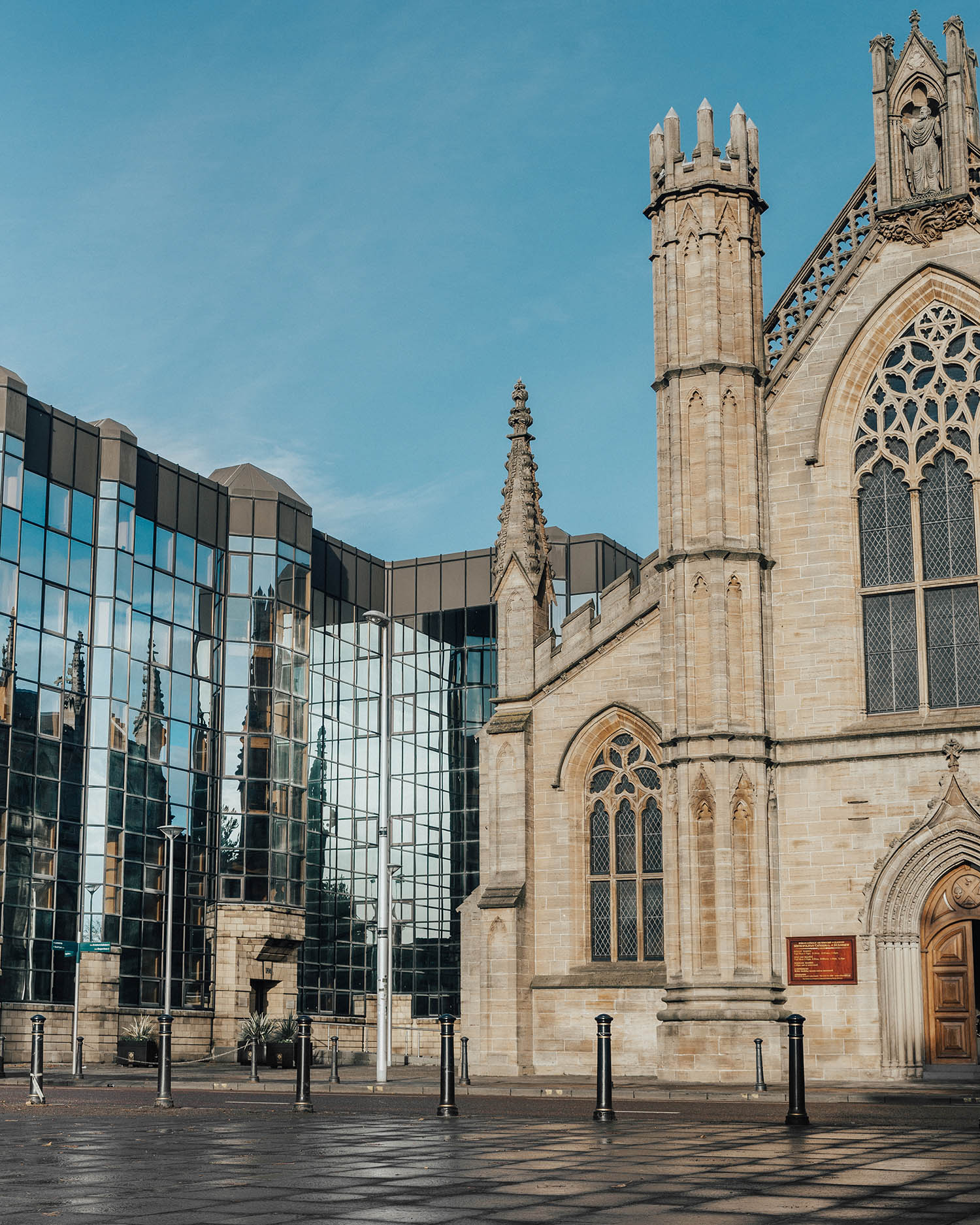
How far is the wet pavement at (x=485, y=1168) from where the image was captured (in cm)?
786

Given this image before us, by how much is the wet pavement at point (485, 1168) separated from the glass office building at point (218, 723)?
30906 mm

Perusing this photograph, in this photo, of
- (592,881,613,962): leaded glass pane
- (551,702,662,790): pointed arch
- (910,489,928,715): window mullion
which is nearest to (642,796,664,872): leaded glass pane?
(592,881,613,962): leaded glass pane

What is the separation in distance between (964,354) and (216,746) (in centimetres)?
3364

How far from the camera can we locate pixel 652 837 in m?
29.0

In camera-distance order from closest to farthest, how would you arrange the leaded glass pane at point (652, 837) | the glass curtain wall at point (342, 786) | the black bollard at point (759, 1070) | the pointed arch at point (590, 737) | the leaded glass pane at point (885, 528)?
the black bollard at point (759, 1070) → the leaded glass pane at point (885, 528) → the leaded glass pane at point (652, 837) → the pointed arch at point (590, 737) → the glass curtain wall at point (342, 786)

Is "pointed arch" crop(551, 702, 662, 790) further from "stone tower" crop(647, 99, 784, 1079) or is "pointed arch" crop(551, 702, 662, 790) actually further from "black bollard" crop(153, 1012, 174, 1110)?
"black bollard" crop(153, 1012, 174, 1110)

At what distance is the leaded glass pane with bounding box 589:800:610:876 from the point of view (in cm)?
2933

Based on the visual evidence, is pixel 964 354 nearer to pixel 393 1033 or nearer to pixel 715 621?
pixel 715 621

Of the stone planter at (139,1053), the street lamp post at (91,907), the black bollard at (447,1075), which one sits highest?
the street lamp post at (91,907)

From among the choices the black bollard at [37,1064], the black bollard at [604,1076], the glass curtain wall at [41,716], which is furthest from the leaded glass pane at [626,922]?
Result: the glass curtain wall at [41,716]

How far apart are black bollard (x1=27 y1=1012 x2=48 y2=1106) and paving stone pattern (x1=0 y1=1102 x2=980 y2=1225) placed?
4.61 meters

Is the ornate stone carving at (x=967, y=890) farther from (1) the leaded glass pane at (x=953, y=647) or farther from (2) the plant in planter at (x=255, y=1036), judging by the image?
(2) the plant in planter at (x=255, y=1036)

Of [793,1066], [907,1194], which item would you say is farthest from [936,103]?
[907,1194]

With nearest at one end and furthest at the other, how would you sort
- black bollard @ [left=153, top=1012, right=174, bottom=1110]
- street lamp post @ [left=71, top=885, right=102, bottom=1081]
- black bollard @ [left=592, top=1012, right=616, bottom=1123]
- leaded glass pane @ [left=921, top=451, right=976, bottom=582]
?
black bollard @ [left=592, top=1012, right=616, bottom=1123] → black bollard @ [left=153, top=1012, right=174, bottom=1110] → leaded glass pane @ [left=921, top=451, right=976, bottom=582] → street lamp post @ [left=71, top=885, right=102, bottom=1081]
